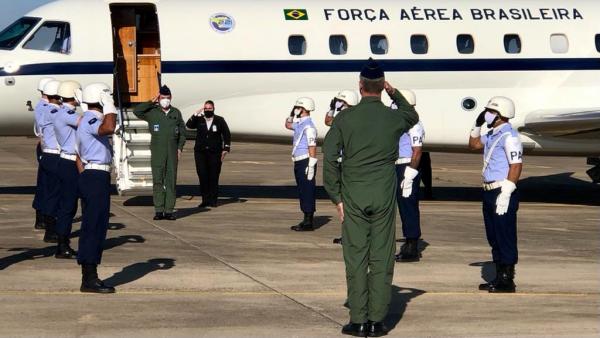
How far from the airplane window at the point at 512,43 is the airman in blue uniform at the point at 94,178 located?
37.6 ft

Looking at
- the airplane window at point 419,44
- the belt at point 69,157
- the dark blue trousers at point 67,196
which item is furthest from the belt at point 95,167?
the airplane window at point 419,44

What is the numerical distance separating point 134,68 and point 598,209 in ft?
28.6

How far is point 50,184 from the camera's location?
52.2 feet

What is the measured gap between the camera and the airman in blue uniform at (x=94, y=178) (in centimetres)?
1177

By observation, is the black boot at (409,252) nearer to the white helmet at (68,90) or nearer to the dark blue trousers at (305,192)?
the dark blue trousers at (305,192)

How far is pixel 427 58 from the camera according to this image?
21641mm

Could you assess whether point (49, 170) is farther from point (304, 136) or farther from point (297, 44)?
point (297, 44)

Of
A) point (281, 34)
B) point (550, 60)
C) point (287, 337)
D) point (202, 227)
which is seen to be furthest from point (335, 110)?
point (287, 337)

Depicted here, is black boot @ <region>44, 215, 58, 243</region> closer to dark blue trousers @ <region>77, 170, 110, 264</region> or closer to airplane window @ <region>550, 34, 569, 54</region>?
dark blue trousers @ <region>77, 170, 110, 264</region>

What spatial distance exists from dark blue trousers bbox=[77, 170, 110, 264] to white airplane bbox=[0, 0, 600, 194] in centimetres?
833

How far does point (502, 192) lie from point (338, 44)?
979 centimetres

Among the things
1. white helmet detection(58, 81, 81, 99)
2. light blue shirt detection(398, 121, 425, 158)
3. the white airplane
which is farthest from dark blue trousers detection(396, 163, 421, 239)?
the white airplane

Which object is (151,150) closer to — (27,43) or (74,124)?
(27,43)

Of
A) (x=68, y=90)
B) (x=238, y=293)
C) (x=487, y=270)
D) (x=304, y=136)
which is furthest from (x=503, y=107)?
(x=304, y=136)
